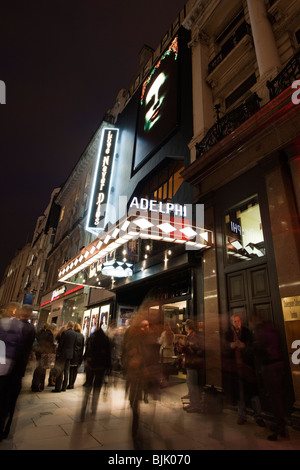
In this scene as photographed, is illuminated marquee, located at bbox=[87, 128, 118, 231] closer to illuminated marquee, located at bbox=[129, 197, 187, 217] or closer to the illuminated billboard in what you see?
the illuminated billboard

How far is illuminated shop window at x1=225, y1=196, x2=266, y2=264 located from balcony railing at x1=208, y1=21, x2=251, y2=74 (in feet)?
24.4

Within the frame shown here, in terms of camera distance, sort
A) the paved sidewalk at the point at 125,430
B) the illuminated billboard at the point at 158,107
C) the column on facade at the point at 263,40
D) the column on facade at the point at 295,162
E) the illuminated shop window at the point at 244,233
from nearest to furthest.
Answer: the paved sidewalk at the point at 125,430 → the column on facade at the point at 295,162 → the illuminated shop window at the point at 244,233 → the column on facade at the point at 263,40 → the illuminated billboard at the point at 158,107

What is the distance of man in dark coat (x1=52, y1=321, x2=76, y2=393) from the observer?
24.5 feet

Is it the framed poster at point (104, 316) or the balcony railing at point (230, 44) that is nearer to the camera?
the balcony railing at point (230, 44)

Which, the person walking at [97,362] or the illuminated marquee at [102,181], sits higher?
the illuminated marquee at [102,181]

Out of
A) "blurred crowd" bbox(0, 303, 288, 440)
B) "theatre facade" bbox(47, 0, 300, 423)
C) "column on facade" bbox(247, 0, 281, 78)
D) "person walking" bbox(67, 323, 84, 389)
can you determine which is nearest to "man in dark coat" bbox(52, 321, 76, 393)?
"person walking" bbox(67, 323, 84, 389)

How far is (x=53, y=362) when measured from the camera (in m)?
8.19

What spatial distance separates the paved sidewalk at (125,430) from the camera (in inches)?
144

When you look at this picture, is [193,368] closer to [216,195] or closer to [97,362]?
[97,362]

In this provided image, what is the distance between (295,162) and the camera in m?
6.16

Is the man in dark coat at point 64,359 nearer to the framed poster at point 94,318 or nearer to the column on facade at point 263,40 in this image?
the framed poster at point 94,318

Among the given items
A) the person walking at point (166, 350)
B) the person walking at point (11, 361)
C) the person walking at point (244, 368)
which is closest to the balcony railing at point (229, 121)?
the person walking at point (244, 368)

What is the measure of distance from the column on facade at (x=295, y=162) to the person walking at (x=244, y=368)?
3297 mm

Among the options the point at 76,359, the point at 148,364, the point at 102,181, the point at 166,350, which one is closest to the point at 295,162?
the point at 148,364
